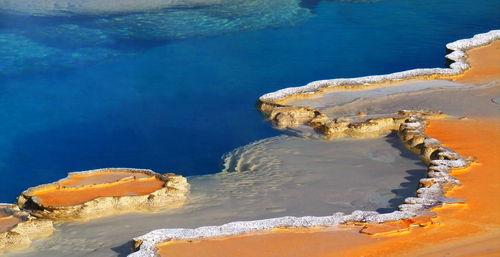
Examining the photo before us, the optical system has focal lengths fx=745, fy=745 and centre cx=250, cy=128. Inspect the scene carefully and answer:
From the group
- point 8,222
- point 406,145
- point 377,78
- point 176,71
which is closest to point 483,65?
point 377,78

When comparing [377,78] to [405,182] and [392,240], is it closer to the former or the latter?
[405,182]

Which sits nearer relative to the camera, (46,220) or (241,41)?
(46,220)

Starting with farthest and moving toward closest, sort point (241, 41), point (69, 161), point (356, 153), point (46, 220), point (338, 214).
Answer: point (241, 41), point (69, 161), point (356, 153), point (46, 220), point (338, 214)

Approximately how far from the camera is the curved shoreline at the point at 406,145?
190 inches

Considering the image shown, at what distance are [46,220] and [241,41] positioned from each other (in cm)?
552

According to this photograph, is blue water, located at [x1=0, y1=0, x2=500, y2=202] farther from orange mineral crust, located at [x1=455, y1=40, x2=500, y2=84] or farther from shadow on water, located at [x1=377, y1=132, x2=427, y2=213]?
shadow on water, located at [x1=377, y1=132, x2=427, y2=213]

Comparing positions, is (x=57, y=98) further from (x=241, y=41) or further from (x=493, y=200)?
(x=493, y=200)

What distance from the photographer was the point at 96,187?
584cm

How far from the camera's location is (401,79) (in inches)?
322

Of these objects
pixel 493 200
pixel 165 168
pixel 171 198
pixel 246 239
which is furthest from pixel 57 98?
pixel 493 200

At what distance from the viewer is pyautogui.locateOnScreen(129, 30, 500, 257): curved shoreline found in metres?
4.82

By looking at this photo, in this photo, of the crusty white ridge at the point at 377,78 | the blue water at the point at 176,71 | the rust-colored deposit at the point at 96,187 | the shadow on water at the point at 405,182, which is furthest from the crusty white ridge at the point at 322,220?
the crusty white ridge at the point at 377,78

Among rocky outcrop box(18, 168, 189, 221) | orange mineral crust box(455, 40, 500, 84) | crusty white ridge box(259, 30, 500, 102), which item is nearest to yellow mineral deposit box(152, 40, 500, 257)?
rocky outcrop box(18, 168, 189, 221)

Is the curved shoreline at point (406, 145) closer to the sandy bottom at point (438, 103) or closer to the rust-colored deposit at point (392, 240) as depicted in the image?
the rust-colored deposit at point (392, 240)
